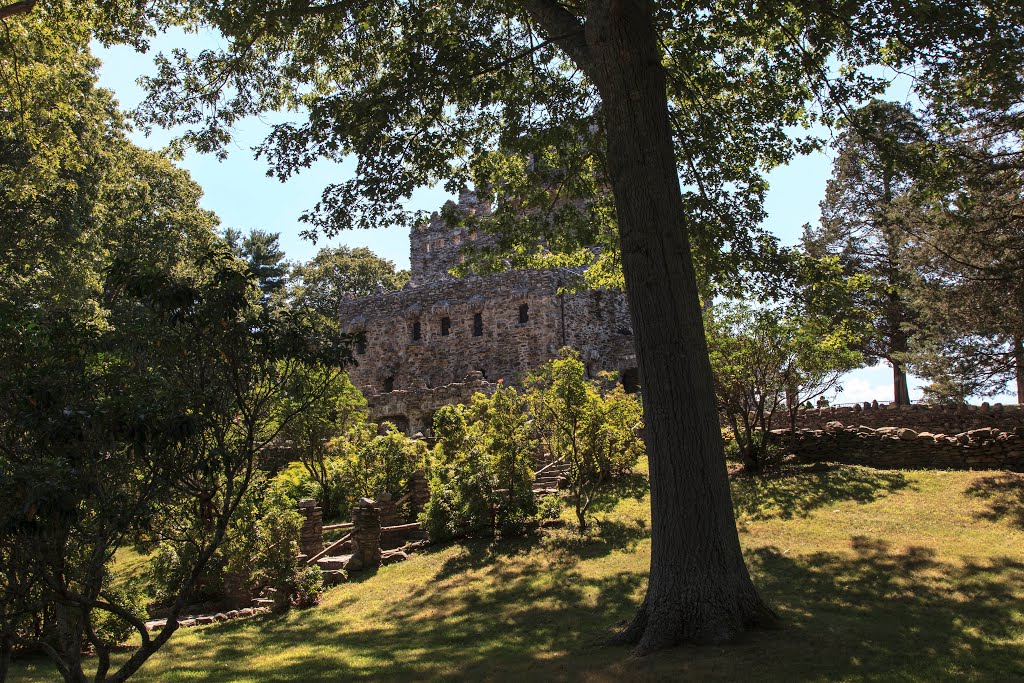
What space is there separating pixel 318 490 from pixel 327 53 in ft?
38.8

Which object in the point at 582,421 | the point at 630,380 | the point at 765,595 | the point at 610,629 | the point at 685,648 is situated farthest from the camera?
the point at 630,380

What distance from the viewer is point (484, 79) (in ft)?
40.3

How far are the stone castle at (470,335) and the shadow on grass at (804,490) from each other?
1204cm

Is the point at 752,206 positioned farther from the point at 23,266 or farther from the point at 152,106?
the point at 23,266

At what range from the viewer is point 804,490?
50.4 ft

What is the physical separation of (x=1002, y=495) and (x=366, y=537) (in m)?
11.6

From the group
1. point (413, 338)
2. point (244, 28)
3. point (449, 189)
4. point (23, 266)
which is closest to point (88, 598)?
point (244, 28)

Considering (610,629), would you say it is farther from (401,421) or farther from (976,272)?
(401,421)

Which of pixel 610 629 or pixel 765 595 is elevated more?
pixel 765 595

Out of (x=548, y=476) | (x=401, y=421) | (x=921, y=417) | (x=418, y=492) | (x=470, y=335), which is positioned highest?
(x=470, y=335)

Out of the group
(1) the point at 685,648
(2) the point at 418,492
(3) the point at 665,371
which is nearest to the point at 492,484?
(2) the point at 418,492

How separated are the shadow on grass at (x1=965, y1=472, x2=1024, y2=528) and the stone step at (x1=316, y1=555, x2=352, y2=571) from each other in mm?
11274

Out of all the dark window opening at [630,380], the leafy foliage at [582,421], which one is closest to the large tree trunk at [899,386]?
the dark window opening at [630,380]

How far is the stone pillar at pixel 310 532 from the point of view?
50.2 feet
